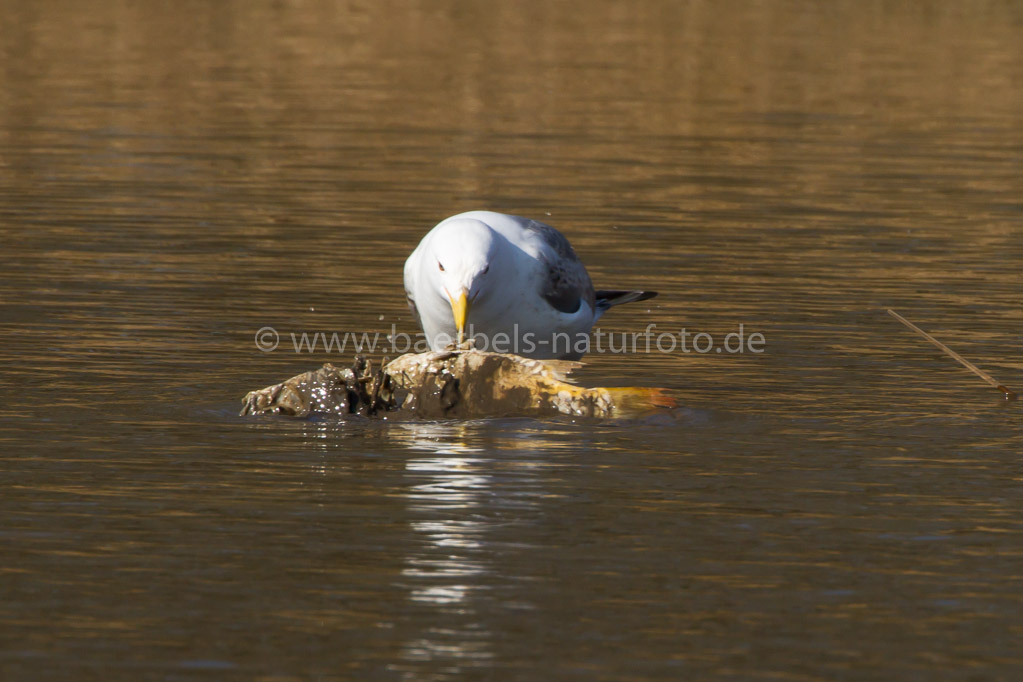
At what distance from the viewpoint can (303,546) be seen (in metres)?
6.86

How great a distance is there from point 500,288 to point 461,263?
0.43 metres

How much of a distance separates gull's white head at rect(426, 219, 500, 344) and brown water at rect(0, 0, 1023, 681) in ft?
1.99

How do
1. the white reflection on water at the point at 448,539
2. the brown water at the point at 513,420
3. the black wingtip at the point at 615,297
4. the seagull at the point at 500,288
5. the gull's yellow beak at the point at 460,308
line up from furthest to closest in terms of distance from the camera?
the black wingtip at the point at 615,297 < the seagull at the point at 500,288 < the gull's yellow beak at the point at 460,308 < the brown water at the point at 513,420 < the white reflection on water at the point at 448,539

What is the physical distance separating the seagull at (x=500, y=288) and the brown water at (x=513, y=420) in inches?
18.4

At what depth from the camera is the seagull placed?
29.8ft

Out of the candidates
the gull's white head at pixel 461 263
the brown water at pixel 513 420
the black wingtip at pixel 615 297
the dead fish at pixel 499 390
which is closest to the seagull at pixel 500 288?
the gull's white head at pixel 461 263

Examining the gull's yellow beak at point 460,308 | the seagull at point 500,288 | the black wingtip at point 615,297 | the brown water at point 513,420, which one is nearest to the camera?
the brown water at point 513,420

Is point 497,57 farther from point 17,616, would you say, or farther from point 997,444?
point 17,616

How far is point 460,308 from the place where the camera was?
29.4 ft

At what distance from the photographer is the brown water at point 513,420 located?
6.00 m

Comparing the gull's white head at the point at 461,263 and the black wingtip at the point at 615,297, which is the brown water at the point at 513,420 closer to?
the black wingtip at the point at 615,297

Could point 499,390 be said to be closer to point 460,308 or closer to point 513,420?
point 513,420

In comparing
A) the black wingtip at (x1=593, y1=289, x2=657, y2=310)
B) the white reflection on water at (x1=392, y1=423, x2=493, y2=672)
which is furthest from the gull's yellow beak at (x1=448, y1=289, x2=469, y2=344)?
the black wingtip at (x1=593, y1=289, x2=657, y2=310)

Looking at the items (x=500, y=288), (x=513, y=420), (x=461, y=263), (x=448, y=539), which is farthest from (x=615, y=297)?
(x=448, y=539)
